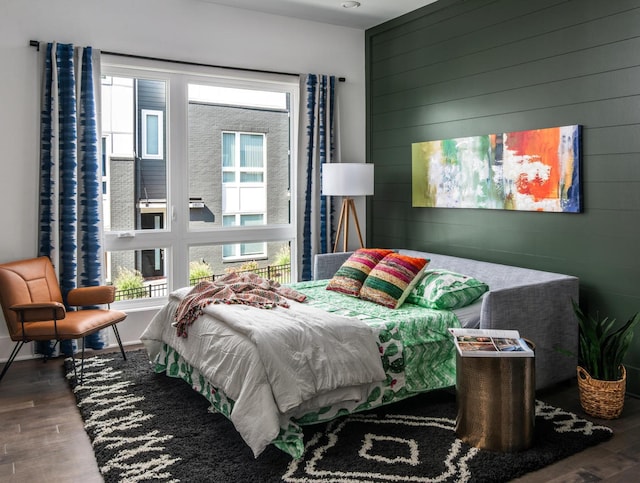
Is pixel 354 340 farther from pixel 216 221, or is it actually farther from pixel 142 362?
pixel 216 221

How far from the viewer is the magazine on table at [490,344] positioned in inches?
107

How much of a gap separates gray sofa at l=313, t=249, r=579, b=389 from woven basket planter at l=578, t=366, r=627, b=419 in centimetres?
24

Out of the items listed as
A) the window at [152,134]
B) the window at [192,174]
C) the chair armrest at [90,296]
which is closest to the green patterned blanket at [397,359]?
the chair armrest at [90,296]

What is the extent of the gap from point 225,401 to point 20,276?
1.89 metres

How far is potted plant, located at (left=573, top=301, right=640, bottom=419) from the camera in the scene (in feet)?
10.1

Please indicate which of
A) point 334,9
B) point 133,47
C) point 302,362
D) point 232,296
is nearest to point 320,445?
point 302,362

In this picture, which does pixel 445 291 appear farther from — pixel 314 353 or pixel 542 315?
pixel 314 353

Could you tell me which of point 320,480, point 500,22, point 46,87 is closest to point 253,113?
point 46,87

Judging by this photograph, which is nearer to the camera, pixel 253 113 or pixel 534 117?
pixel 534 117

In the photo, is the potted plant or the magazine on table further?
the potted plant

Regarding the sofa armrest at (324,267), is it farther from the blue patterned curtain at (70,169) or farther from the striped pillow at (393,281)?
the blue patterned curtain at (70,169)

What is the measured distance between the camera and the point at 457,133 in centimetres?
463

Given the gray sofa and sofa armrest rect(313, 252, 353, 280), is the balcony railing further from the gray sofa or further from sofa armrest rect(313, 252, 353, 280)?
the gray sofa

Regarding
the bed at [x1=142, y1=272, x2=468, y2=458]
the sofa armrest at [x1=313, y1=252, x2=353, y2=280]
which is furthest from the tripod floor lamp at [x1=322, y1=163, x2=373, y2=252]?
the bed at [x1=142, y1=272, x2=468, y2=458]
